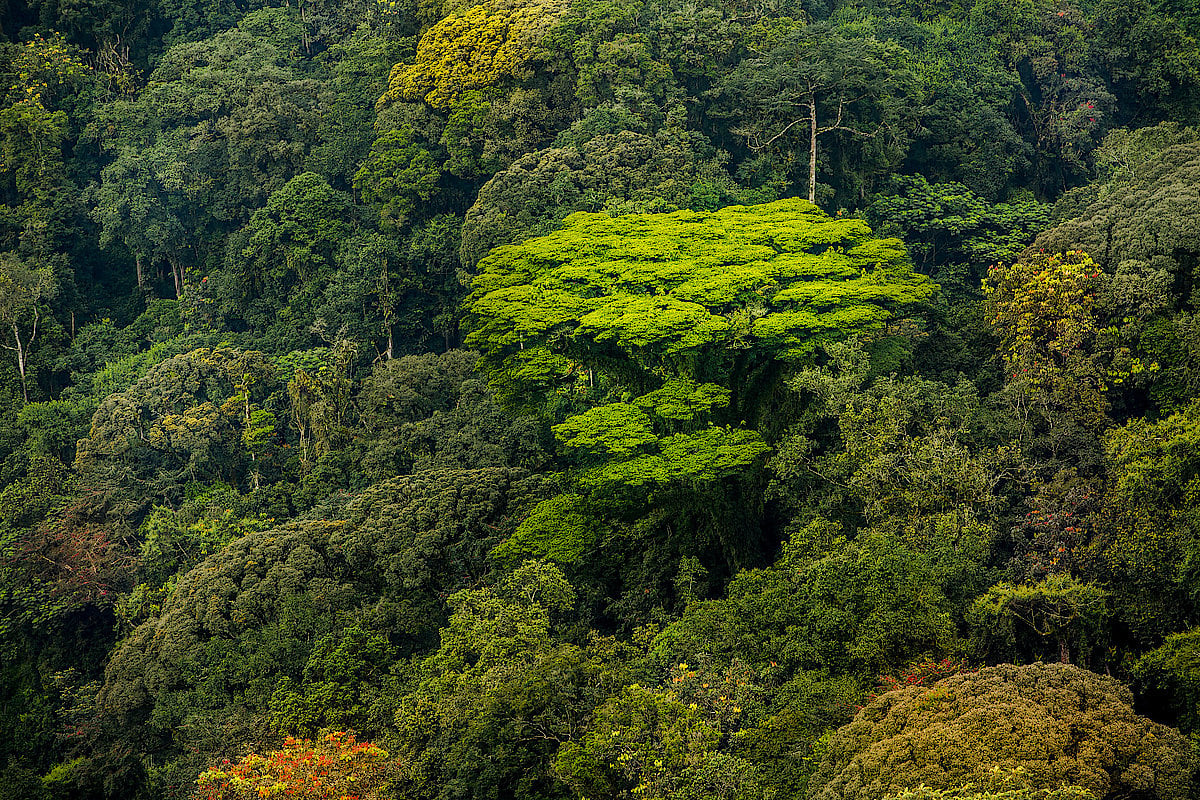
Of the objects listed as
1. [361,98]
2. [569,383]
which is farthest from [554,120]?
[569,383]

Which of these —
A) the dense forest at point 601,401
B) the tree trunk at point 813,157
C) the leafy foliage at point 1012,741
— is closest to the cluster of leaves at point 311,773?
the dense forest at point 601,401

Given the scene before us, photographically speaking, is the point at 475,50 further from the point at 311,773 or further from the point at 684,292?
the point at 311,773

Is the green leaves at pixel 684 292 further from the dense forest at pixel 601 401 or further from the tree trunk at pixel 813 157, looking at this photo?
the tree trunk at pixel 813 157

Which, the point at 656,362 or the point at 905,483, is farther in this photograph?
the point at 656,362

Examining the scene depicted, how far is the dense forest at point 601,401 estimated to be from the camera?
18.8 metres

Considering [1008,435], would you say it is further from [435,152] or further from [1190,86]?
[435,152]

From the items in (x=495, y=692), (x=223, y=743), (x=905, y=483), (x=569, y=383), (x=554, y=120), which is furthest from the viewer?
(x=554, y=120)

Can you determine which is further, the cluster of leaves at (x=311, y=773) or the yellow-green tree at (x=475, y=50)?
the yellow-green tree at (x=475, y=50)

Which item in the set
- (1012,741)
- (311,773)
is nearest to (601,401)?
(311,773)

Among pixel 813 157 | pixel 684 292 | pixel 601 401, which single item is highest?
pixel 813 157

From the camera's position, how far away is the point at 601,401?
25.9m

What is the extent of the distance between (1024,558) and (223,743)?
1437cm

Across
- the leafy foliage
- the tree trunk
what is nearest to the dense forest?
the leafy foliage

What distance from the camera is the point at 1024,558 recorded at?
20.2 metres
